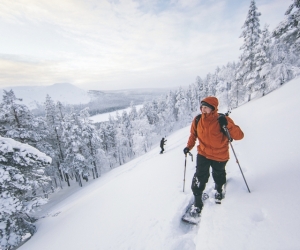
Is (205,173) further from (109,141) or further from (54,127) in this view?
(109,141)

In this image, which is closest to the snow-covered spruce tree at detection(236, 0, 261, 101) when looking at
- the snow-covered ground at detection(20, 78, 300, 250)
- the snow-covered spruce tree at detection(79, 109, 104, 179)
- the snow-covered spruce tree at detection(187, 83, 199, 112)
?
the snow-covered ground at detection(20, 78, 300, 250)

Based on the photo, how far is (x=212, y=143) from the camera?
11.2 feet

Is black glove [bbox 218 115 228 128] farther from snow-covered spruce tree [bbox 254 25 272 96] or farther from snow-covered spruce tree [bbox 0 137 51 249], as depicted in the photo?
snow-covered spruce tree [bbox 254 25 272 96]

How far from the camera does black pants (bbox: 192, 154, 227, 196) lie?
355 centimetres

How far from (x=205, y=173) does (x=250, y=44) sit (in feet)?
90.6

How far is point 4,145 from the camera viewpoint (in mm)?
7703

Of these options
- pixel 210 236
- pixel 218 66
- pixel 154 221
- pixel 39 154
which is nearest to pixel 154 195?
pixel 154 221

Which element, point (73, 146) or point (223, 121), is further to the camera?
point (73, 146)

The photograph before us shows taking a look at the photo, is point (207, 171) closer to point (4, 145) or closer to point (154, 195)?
point (154, 195)

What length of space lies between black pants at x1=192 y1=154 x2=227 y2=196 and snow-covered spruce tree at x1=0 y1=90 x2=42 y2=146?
732 inches

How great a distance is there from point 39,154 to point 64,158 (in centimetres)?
1986

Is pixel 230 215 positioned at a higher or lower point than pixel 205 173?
lower

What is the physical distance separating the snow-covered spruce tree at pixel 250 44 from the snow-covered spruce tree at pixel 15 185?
93.6 feet

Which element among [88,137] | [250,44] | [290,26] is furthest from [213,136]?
[250,44]
